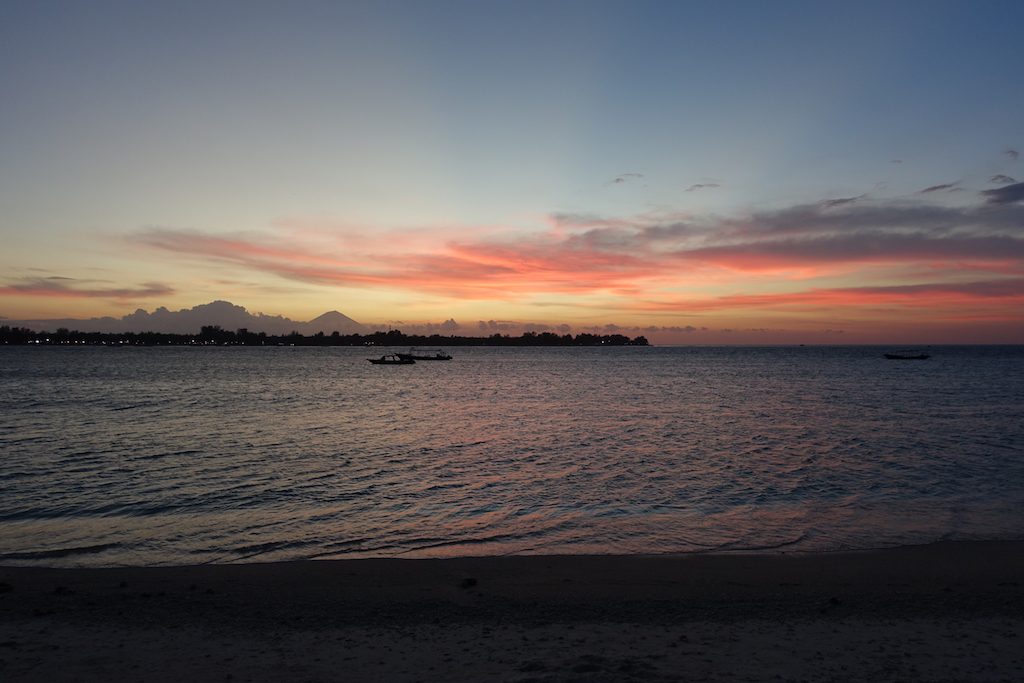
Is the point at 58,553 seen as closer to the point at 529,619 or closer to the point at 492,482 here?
the point at 529,619

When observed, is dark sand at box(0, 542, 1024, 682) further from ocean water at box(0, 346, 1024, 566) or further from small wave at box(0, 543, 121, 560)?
ocean water at box(0, 346, 1024, 566)

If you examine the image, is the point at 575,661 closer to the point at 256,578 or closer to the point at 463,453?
the point at 256,578

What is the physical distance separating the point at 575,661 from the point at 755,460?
71.7 feet

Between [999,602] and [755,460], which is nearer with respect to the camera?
[999,602]

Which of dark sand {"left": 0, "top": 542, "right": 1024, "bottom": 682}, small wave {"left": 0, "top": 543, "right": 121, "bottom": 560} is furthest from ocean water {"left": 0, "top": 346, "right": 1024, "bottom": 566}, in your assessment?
dark sand {"left": 0, "top": 542, "right": 1024, "bottom": 682}

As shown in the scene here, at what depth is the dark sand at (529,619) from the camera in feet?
27.4

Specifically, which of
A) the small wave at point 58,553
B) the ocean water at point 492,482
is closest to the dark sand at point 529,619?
the small wave at point 58,553

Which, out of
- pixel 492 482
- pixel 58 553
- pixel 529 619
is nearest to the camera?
pixel 529 619

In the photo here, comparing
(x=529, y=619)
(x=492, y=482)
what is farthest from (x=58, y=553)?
(x=492, y=482)

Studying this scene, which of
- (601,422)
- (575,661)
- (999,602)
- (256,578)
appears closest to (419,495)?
(256,578)

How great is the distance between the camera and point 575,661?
8508 mm

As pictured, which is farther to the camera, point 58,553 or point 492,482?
point 492,482

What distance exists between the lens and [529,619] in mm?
10242

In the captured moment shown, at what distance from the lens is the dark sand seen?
27.4 feet
